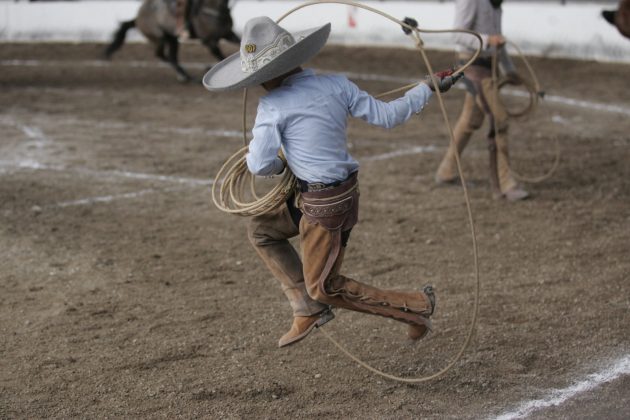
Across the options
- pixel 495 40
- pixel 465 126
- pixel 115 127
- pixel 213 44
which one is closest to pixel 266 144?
pixel 495 40

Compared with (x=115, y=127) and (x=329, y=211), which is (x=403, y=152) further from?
(x=329, y=211)

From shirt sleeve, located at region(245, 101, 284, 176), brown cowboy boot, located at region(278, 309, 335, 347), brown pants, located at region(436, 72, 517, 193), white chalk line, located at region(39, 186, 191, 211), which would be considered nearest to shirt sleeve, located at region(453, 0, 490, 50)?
brown pants, located at region(436, 72, 517, 193)

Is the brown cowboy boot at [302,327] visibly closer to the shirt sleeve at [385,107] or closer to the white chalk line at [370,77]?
the shirt sleeve at [385,107]

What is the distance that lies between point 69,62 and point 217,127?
6096 mm

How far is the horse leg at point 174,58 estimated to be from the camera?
545 inches

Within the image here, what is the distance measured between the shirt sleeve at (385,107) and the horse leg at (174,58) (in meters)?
9.88

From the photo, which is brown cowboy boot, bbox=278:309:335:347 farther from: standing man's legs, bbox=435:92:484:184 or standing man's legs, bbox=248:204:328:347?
standing man's legs, bbox=435:92:484:184

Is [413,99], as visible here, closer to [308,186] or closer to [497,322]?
[308,186]

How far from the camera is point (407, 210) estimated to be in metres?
7.60

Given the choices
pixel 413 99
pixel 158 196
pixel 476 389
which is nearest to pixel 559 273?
pixel 476 389

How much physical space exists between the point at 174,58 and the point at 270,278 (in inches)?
333

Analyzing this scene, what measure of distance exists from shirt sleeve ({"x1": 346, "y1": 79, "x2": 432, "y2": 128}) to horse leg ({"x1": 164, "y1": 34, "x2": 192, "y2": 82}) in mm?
9881

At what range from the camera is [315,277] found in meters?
4.39

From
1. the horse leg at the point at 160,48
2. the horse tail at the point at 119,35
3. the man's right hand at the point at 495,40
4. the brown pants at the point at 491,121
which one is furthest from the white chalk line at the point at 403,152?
the horse tail at the point at 119,35
